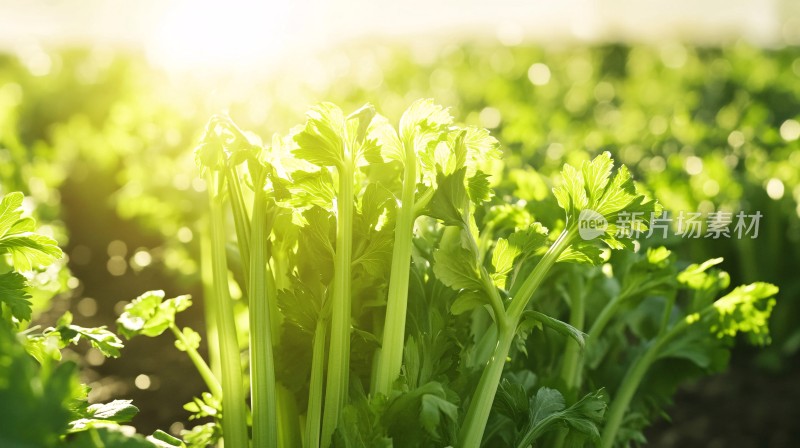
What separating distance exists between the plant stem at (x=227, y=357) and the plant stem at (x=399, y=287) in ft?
1.03

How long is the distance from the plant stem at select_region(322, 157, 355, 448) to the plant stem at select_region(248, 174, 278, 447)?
11 cm

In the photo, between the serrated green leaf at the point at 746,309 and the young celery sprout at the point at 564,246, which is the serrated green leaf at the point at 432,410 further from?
the serrated green leaf at the point at 746,309

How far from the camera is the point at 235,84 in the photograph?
719cm

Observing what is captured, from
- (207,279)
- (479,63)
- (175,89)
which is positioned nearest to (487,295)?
(207,279)

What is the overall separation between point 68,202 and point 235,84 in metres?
1.78

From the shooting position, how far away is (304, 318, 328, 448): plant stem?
63.1 inches

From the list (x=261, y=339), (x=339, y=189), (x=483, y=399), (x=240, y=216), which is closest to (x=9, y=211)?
(x=240, y=216)

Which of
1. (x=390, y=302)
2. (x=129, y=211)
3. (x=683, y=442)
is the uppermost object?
(x=129, y=211)

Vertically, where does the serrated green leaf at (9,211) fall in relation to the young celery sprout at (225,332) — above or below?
above

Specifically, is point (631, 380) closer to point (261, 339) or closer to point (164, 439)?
point (261, 339)

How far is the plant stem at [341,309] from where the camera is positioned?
1.54 meters

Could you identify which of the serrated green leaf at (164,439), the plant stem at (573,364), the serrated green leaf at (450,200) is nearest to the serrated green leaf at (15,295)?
the serrated green leaf at (164,439)

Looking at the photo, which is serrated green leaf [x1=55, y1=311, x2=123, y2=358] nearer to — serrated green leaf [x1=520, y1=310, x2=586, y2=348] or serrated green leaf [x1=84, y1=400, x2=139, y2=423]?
serrated green leaf [x1=84, y1=400, x2=139, y2=423]

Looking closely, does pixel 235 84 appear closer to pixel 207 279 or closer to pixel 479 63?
pixel 479 63
